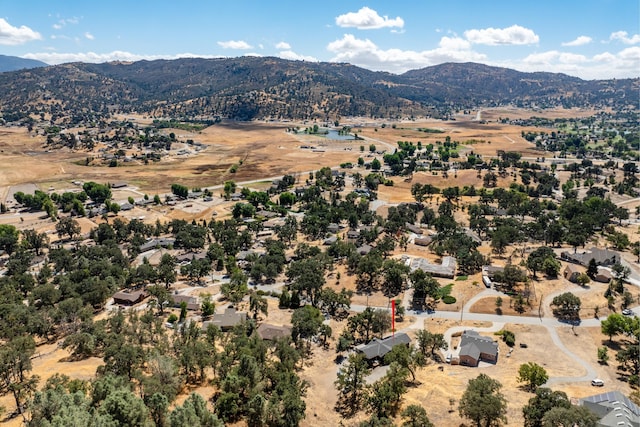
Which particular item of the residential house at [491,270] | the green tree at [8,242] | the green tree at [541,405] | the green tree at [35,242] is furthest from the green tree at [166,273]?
the green tree at [541,405]

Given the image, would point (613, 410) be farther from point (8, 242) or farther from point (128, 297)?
point (8, 242)

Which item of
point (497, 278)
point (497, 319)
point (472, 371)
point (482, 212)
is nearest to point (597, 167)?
point (482, 212)

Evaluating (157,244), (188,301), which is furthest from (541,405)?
(157,244)

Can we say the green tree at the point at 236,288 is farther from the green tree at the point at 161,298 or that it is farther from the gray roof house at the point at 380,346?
the gray roof house at the point at 380,346

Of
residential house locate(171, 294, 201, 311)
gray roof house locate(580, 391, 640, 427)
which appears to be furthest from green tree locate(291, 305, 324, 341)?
gray roof house locate(580, 391, 640, 427)

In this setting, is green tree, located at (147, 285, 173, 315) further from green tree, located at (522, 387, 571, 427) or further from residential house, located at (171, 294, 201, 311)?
Answer: green tree, located at (522, 387, 571, 427)

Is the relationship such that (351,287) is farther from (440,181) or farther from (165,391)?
(440,181)
